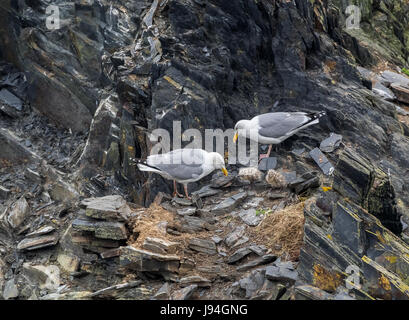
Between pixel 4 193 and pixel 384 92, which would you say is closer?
pixel 384 92

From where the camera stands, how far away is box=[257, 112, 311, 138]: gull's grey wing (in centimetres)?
1290

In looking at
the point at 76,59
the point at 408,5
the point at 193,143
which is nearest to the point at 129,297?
the point at 193,143

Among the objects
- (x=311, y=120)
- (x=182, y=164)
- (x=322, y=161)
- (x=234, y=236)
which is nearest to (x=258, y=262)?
(x=234, y=236)

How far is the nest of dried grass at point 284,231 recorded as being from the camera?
31.4 ft

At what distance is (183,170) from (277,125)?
2898 millimetres

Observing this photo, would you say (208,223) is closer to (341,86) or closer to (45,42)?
(341,86)

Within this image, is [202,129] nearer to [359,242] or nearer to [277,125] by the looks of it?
[277,125]

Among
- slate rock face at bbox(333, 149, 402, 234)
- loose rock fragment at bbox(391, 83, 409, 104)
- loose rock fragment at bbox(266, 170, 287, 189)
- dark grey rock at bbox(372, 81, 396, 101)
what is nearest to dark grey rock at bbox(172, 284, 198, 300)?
slate rock face at bbox(333, 149, 402, 234)

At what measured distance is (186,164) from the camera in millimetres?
12117

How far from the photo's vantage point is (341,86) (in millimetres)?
14547

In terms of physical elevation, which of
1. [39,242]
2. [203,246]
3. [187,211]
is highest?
[187,211]

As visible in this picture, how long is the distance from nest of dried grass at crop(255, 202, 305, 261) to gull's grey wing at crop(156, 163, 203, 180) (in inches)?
88.8

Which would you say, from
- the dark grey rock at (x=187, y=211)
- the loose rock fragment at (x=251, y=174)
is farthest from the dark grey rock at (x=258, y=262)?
the loose rock fragment at (x=251, y=174)

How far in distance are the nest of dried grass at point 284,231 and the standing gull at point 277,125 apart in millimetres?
2706
